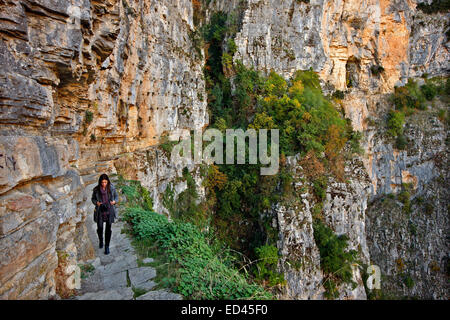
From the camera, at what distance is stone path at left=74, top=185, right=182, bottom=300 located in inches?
124

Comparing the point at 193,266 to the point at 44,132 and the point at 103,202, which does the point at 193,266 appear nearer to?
the point at 103,202

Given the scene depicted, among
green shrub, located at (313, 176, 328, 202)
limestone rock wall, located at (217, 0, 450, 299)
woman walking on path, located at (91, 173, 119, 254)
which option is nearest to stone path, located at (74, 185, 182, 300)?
woman walking on path, located at (91, 173, 119, 254)

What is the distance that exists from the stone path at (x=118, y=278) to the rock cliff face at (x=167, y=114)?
0.35 meters

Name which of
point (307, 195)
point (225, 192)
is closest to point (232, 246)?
point (225, 192)

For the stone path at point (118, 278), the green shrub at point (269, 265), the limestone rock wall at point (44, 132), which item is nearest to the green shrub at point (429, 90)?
the green shrub at point (269, 265)

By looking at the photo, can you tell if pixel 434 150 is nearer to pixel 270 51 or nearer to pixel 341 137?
pixel 341 137

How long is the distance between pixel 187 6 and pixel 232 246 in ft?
48.8

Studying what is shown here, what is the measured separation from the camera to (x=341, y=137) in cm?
1806

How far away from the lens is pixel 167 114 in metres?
12.5

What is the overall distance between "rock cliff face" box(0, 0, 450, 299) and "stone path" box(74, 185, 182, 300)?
35 cm

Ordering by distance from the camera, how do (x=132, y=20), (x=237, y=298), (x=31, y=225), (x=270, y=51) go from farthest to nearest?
(x=270, y=51), (x=132, y=20), (x=237, y=298), (x=31, y=225)

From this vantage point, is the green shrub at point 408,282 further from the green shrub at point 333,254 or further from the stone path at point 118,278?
the stone path at point 118,278

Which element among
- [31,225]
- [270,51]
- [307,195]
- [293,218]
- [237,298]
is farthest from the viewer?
[270,51]

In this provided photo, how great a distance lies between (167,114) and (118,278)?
9.86 m
